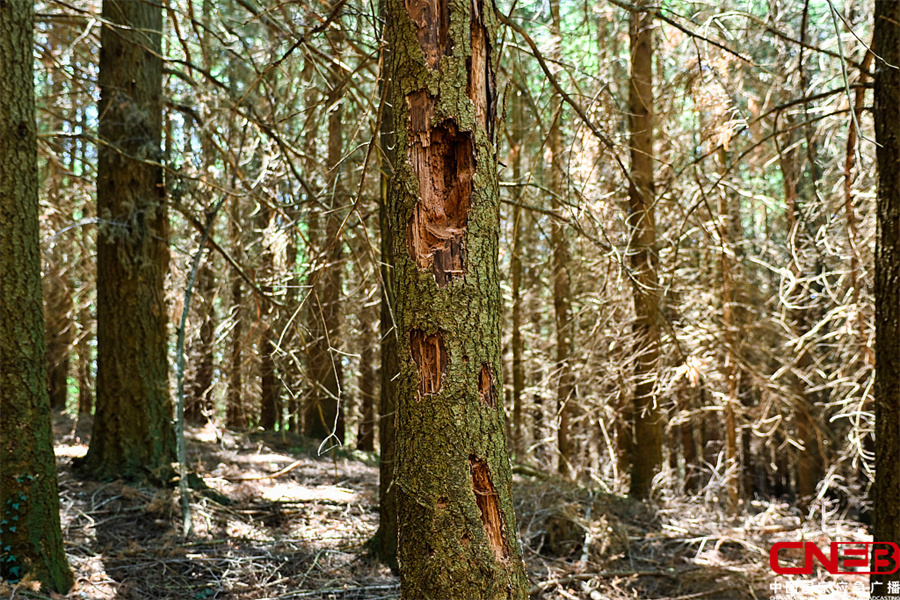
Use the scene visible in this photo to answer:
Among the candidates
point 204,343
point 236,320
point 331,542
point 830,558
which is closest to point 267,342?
point 204,343

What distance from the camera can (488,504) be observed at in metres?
2.47

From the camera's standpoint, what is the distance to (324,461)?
9266 millimetres

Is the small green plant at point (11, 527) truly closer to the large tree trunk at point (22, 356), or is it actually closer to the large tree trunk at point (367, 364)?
the large tree trunk at point (22, 356)

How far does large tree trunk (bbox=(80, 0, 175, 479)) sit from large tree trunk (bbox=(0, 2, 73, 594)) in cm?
220

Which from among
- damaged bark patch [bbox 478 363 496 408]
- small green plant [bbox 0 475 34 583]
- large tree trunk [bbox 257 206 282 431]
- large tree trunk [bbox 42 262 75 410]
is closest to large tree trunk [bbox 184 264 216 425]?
large tree trunk [bbox 257 206 282 431]

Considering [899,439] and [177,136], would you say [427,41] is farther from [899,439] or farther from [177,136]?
[177,136]

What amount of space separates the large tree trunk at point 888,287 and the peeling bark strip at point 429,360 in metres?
3.33

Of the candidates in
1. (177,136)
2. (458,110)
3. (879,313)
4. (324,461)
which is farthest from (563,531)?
(177,136)

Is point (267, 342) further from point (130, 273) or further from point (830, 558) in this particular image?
point (830, 558)

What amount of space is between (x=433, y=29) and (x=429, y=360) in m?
1.27

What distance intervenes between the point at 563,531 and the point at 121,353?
4544mm

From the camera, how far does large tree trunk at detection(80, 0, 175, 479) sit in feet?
21.0

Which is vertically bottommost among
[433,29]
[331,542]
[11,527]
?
[331,542]

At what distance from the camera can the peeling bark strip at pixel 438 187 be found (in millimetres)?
2545
